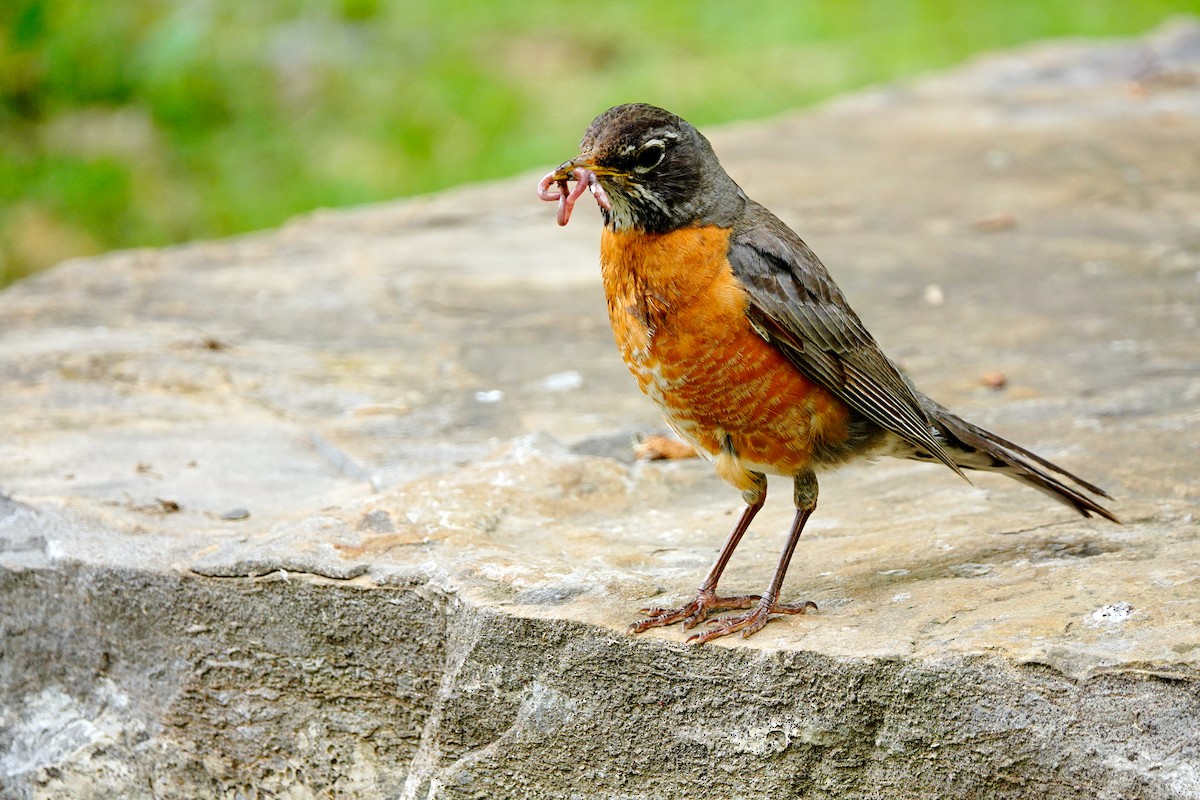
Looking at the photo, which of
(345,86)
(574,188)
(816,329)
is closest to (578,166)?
(574,188)

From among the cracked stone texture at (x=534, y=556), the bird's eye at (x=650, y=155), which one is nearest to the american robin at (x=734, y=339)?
the bird's eye at (x=650, y=155)

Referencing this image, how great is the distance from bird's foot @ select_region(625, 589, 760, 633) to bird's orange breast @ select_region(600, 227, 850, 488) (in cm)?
37

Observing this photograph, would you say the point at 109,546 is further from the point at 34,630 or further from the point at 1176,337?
the point at 1176,337

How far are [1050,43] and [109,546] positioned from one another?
9.87 meters

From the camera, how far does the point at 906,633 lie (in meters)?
Result: 3.35

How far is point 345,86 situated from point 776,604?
9.27 meters

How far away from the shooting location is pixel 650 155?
3.77 meters

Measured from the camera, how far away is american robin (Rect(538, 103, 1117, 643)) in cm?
375

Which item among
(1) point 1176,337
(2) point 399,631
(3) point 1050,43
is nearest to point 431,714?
(2) point 399,631

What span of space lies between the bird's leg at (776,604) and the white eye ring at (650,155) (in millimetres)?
915

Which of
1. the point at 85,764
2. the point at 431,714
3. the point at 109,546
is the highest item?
the point at 109,546

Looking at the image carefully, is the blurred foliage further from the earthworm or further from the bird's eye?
the bird's eye

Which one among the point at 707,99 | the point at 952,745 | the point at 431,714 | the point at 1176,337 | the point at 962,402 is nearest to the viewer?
the point at 952,745

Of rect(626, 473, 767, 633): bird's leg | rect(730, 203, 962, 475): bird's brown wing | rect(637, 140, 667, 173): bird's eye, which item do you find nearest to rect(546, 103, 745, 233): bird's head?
rect(637, 140, 667, 173): bird's eye
